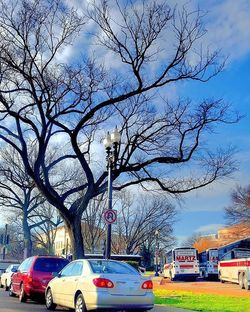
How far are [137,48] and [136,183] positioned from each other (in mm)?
8006

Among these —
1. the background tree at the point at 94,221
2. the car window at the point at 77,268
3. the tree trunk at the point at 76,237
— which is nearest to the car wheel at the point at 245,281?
the tree trunk at the point at 76,237

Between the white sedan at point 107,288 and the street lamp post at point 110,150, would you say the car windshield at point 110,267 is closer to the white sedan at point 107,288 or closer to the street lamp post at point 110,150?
the white sedan at point 107,288

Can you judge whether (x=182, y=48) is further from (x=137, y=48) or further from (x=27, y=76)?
(x=27, y=76)

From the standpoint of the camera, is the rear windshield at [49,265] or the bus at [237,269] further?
the bus at [237,269]

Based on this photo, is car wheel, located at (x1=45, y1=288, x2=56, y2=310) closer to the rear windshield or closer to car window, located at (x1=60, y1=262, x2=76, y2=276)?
car window, located at (x1=60, y1=262, x2=76, y2=276)

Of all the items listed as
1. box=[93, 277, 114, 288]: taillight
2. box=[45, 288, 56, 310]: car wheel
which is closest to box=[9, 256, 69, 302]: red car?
box=[45, 288, 56, 310]: car wheel

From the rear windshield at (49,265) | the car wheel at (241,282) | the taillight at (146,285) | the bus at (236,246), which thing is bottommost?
the taillight at (146,285)

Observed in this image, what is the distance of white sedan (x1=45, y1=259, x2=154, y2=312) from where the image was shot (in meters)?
11.1

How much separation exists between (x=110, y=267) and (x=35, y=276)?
17.4 feet

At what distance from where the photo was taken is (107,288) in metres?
11.1

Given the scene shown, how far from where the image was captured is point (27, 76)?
77.8 feet

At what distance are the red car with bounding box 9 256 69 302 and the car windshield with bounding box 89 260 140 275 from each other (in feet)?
15.4

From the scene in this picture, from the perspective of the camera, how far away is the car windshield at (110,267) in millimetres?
11836

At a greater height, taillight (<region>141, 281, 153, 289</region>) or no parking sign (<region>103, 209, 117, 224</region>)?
no parking sign (<region>103, 209, 117, 224</region>)
